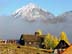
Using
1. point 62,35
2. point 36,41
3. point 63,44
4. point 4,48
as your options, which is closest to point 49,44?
point 36,41

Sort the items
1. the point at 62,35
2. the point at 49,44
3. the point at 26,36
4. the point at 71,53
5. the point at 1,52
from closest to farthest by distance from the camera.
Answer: the point at 71,53 → the point at 1,52 → the point at 49,44 → the point at 26,36 → the point at 62,35

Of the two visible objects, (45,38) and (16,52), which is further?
(45,38)

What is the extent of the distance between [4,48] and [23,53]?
2.45m

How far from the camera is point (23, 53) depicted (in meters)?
31.5

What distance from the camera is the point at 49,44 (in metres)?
140

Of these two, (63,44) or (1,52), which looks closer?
(1,52)

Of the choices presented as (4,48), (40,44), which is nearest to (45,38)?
(40,44)

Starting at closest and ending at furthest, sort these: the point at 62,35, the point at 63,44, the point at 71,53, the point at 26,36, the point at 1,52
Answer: the point at 71,53 < the point at 1,52 < the point at 63,44 < the point at 26,36 < the point at 62,35

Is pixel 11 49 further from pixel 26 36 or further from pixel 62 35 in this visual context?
pixel 62 35

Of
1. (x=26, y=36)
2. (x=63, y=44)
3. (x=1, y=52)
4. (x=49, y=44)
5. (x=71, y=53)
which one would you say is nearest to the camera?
(x=71, y=53)

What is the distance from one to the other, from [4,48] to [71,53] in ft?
28.2

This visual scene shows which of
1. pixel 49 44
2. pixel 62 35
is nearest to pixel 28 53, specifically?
pixel 49 44

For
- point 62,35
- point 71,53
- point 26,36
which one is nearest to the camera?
point 71,53

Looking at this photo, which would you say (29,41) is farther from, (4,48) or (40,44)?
(4,48)
